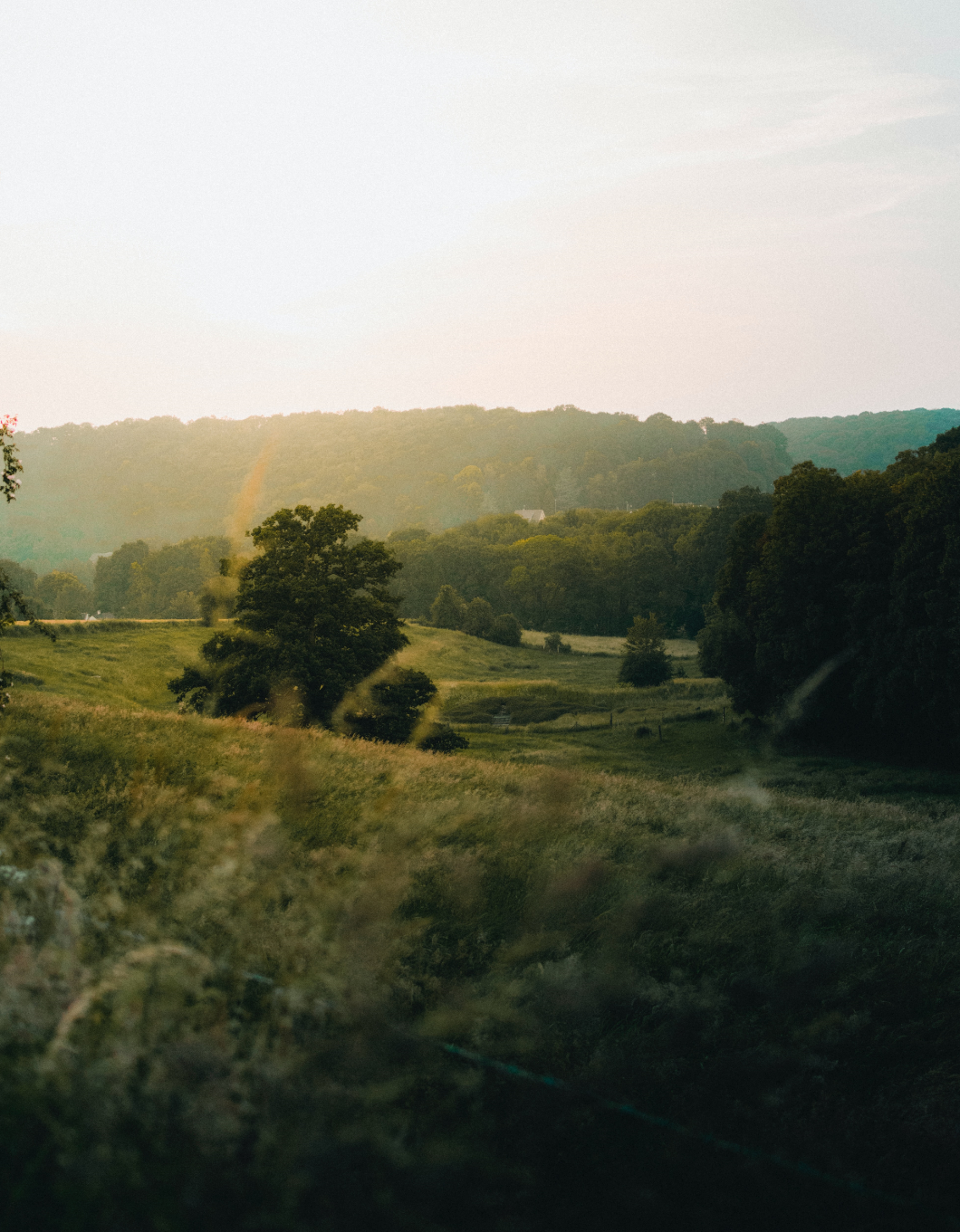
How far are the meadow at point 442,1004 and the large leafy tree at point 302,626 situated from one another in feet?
53.1

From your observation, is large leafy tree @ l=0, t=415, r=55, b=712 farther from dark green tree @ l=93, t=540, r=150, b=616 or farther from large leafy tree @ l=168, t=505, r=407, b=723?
dark green tree @ l=93, t=540, r=150, b=616

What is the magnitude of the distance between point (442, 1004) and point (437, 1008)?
0.06 metres

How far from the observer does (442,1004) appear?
6211mm

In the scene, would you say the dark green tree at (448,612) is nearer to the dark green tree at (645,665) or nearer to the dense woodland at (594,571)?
the dense woodland at (594,571)

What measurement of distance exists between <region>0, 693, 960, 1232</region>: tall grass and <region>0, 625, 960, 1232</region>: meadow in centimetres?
2

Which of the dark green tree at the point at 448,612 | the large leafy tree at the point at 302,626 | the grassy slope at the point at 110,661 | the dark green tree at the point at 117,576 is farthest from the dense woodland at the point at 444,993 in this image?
the dark green tree at the point at 117,576

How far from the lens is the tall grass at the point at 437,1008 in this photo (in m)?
4.36

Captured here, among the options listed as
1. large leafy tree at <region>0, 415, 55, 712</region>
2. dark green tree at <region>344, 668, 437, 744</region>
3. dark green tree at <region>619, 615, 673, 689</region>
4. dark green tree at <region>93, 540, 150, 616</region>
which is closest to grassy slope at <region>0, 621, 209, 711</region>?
dark green tree at <region>344, 668, 437, 744</region>

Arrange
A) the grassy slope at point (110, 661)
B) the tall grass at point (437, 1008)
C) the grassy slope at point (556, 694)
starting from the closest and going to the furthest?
the tall grass at point (437, 1008) → the grassy slope at point (556, 694) → the grassy slope at point (110, 661)

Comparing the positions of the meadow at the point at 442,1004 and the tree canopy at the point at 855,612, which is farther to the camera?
the tree canopy at the point at 855,612

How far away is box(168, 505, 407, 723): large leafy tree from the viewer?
27.9 m

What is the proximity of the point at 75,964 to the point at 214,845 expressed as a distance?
11.1 feet

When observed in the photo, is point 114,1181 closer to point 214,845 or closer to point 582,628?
point 214,845

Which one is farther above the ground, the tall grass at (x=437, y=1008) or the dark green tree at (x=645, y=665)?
the tall grass at (x=437, y=1008)
